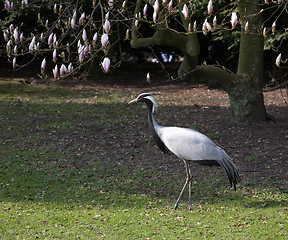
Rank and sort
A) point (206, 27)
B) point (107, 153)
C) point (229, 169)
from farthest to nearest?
point (107, 153)
point (229, 169)
point (206, 27)

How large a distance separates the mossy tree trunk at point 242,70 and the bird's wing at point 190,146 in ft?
12.5

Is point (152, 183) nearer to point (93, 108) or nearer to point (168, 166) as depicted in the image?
point (168, 166)

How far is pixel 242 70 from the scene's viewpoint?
430 inches

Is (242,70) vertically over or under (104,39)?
under

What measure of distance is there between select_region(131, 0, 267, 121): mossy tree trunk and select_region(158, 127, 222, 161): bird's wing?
382 cm

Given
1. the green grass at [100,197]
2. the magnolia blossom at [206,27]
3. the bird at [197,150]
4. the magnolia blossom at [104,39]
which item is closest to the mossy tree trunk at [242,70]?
the green grass at [100,197]

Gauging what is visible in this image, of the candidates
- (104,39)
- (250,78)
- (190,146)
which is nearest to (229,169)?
(190,146)

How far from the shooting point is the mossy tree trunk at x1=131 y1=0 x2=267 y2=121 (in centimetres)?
1059

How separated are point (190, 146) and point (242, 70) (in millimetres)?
4745

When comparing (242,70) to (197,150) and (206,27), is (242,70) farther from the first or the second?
(206,27)

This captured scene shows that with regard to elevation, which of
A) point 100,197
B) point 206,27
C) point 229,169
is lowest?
point 100,197

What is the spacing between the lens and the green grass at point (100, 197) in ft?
20.1

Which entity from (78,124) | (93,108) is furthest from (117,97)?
(78,124)

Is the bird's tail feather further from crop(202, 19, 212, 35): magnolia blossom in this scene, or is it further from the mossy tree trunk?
the mossy tree trunk
